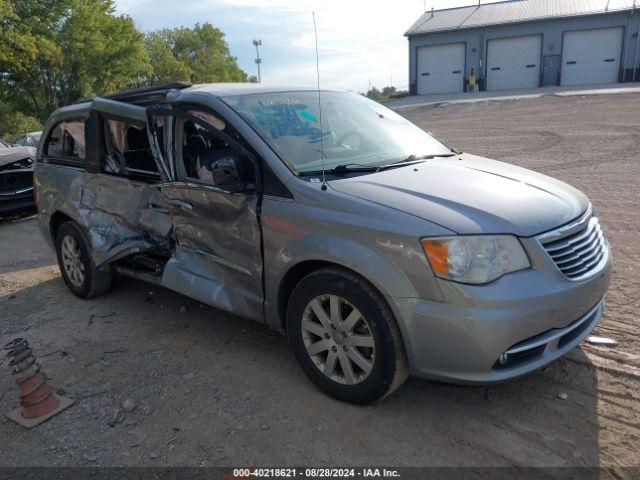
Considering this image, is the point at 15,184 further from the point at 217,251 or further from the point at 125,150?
the point at 217,251

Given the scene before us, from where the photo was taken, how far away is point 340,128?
3932 mm

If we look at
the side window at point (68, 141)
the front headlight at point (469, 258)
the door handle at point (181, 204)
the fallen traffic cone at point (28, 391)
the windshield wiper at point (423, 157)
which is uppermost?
the side window at point (68, 141)

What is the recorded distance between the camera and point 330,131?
3.83m

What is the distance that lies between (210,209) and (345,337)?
1.39 metres

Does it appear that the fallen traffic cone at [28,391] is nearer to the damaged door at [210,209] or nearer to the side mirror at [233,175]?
the damaged door at [210,209]

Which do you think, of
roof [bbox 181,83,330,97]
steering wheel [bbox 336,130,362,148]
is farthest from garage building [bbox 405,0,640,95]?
steering wheel [bbox 336,130,362,148]

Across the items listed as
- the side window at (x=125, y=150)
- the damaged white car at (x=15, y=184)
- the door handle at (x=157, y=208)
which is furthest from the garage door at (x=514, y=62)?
the door handle at (x=157, y=208)

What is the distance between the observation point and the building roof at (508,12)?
30.3 metres

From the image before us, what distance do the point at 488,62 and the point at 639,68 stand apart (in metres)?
8.20

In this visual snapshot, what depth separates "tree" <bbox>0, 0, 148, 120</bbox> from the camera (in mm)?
27188

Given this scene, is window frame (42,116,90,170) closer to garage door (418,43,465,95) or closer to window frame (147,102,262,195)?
window frame (147,102,262,195)

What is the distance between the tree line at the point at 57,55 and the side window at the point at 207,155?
87.6ft

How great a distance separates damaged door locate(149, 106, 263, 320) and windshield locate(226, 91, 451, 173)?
0.82 feet

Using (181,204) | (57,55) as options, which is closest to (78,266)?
(181,204)
